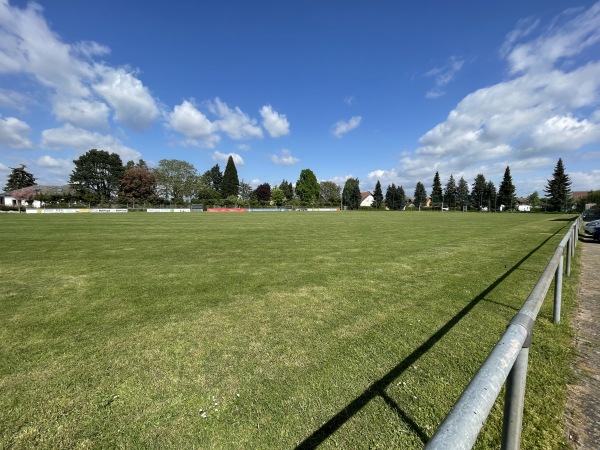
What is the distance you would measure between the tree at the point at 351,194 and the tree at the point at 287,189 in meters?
22.0

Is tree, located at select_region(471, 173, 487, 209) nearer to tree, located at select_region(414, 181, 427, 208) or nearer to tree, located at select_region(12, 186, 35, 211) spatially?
tree, located at select_region(414, 181, 427, 208)

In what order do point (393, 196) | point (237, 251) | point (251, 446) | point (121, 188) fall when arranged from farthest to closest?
point (393, 196)
point (121, 188)
point (237, 251)
point (251, 446)

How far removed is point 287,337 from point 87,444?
2437 mm

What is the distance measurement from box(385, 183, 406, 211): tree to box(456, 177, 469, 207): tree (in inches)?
820

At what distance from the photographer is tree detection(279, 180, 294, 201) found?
125375 millimetres

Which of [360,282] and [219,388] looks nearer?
[219,388]

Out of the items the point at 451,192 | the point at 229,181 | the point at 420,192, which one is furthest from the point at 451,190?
the point at 229,181

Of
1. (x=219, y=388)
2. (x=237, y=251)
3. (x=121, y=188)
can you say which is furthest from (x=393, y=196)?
(x=219, y=388)

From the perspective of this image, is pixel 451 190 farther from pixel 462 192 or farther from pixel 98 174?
pixel 98 174

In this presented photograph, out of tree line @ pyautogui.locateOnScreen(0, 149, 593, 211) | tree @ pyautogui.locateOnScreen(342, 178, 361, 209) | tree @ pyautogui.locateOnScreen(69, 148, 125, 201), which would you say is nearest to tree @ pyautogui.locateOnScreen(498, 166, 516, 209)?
tree line @ pyautogui.locateOnScreen(0, 149, 593, 211)

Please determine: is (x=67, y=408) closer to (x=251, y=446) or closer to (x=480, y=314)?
(x=251, y=446)

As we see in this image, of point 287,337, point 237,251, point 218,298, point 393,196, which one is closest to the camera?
Result: point 287,337

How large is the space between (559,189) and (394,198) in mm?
56397

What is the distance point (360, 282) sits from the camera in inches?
282
